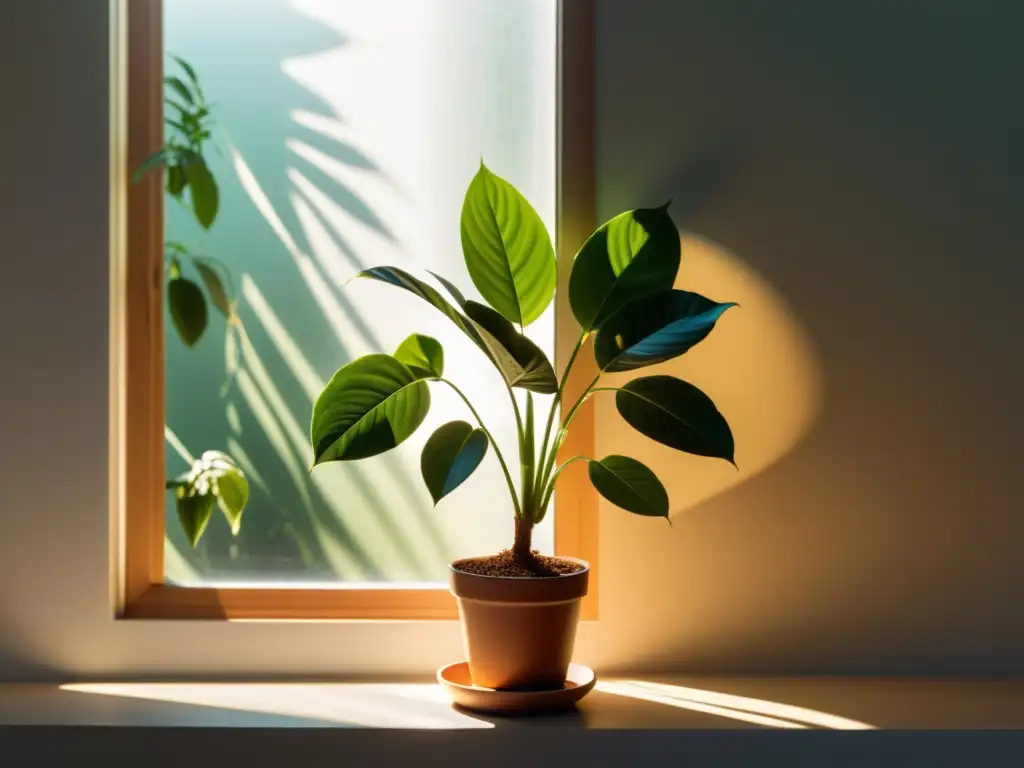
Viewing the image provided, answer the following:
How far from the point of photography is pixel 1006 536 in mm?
1695

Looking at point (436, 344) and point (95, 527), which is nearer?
point (436, 344)

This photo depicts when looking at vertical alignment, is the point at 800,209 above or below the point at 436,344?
above

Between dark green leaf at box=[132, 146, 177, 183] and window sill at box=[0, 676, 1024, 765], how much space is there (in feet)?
2.90

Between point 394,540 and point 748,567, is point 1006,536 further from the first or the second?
point 394,540

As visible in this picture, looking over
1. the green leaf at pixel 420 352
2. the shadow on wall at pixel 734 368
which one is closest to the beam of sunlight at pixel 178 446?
the green leaf at pixel 420 352

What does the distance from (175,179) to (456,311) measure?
2.05ft

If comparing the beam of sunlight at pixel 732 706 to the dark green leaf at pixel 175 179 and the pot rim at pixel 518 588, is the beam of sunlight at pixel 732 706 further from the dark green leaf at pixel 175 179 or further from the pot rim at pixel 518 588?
the dark green leaf at pixel 175 179

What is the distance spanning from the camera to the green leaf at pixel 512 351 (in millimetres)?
1387

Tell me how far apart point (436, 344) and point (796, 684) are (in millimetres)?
845

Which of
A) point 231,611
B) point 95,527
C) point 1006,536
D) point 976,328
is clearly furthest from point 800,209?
point 95,527

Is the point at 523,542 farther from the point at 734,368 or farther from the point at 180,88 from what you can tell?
the point at 180,88

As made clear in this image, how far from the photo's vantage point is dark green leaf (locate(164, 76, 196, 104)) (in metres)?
1.70

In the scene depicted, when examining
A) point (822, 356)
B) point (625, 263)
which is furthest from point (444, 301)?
point (822, 356)

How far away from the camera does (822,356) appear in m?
1.69
